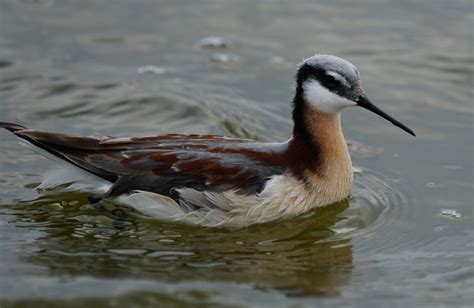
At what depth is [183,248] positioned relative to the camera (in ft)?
28.7

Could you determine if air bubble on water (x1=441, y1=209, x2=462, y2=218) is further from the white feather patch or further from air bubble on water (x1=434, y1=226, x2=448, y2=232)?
the white feather patch

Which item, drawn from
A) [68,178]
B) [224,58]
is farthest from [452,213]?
[224,58]

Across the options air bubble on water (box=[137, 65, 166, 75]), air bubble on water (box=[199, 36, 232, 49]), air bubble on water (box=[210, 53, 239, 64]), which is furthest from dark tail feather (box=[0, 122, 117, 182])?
air bubble on water (box=[199, 36, 232, 49])

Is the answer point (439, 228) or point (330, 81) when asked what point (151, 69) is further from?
point (439, 228)

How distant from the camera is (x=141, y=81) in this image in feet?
42.1

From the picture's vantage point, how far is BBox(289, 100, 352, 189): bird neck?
956 centimetres

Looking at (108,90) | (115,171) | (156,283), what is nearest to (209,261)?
(156,283)

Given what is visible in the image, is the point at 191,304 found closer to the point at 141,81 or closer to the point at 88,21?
the point at 141,81

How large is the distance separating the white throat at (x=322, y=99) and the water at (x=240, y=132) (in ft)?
3.42

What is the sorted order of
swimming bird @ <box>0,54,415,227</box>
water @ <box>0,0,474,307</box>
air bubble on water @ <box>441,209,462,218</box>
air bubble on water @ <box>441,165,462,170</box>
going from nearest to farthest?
water @ <box>0,0,474,307</box>
swimming bird @ <box>0,54,415,227</box>
air bubble on water @ <box>441,209,462,218</box>
air bubble on water @ <box>441,165,462,170</box>

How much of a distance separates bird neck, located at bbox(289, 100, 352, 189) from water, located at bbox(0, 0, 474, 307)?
0.41 m

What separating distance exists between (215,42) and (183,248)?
5.87 m

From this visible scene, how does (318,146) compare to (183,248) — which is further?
(318,146)

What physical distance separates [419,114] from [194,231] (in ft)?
13.9
